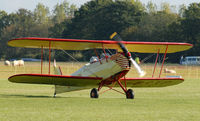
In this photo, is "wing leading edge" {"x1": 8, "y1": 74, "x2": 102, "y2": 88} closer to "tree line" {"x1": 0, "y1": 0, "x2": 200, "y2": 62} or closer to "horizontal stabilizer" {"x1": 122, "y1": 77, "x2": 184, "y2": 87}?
"horizontal stabilizer" {"x1": 122, "y1": 77, "x2": 184, "y2": 87}

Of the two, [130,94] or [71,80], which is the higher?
[71,80]

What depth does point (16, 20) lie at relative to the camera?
359 ft

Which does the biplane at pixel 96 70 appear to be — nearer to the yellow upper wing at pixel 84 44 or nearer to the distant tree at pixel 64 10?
the yellow upper wing at pixel 84 44

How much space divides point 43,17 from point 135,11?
162 feet

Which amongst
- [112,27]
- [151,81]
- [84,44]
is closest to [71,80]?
[84,44]

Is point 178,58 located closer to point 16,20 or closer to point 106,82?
point 16,20

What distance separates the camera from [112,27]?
86.9 m

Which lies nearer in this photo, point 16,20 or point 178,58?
point 178,58

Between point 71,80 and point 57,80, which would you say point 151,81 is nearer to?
point 71,80

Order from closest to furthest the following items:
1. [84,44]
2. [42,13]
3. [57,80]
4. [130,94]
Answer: [57,80], [130,94], [84,44], [42,13]

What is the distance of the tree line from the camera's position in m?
75.5

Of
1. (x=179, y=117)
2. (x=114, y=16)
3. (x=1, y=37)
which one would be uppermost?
(x=179, y=117)

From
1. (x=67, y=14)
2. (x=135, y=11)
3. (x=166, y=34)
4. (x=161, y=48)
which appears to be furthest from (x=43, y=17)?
(x=161, y=48)

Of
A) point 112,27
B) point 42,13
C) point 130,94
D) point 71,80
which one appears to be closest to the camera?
point 71,80
